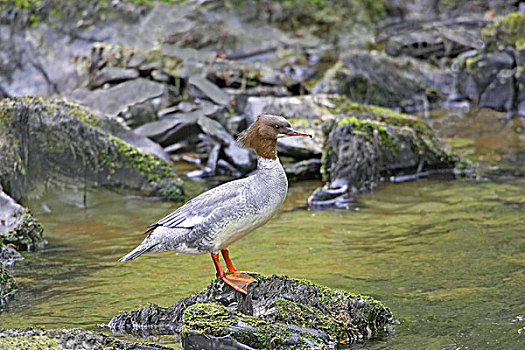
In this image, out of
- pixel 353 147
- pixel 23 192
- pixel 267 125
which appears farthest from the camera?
pixel 353 147

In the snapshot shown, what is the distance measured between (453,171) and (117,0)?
11.0 meters

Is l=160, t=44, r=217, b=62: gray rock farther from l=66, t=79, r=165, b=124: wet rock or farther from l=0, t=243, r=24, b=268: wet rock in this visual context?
l=0, t=243, r=24, b=268: wet rock

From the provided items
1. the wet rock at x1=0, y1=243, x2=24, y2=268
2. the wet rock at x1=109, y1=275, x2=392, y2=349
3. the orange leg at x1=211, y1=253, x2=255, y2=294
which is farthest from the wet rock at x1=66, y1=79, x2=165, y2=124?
the orange leg at x1=211, y1=253, x2=255, y2=294

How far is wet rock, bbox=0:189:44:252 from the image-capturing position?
8320 millimetres

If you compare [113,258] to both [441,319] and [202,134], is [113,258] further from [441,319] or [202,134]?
[202,134]

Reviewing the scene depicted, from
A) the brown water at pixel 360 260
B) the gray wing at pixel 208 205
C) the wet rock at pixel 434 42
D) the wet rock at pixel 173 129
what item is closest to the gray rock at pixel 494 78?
the wet rock at pixel 434 42

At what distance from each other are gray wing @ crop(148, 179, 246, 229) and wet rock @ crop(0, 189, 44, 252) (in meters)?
3.34

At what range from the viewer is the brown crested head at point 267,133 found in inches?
219

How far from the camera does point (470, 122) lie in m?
15.2

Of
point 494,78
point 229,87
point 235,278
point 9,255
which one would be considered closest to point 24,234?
point 9,255

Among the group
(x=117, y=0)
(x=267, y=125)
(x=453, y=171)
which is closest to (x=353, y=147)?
(x=453, y=171)

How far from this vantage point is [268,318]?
5.01 metres

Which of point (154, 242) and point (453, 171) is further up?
point (154, 242)

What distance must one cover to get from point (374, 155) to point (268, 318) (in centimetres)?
613
